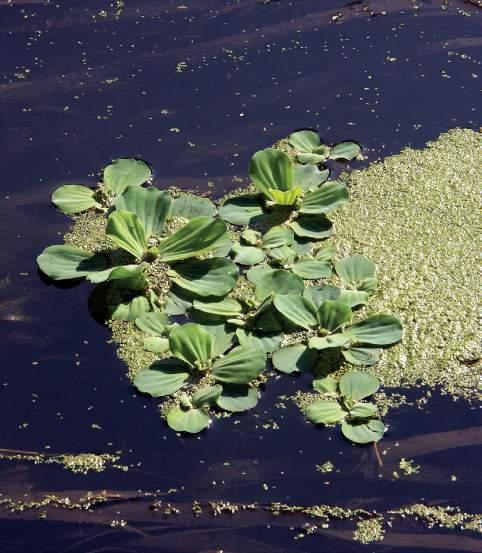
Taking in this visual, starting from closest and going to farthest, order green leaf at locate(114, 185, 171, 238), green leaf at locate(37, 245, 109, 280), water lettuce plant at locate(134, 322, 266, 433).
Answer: water lettuce plant at locate(134, 322, 266, 433), green leaf at locate(37, 245, 109, 280), green leaf at locate(114, 185, 171, 238)

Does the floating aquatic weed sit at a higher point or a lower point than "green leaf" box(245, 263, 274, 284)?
higher

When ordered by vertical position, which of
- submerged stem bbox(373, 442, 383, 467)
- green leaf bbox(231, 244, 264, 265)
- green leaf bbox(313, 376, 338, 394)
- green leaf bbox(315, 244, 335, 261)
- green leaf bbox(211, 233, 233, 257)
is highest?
green leaf bbox(211, 233, 233, 257)

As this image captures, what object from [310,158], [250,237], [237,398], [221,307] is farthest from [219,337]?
[310,158]

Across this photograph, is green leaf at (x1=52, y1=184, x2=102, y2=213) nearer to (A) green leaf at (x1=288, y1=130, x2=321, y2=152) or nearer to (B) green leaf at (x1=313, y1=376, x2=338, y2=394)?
(A) green leaf at (x1=288, y1=130, x2=321, y2=152)

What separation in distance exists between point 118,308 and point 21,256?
417 mm

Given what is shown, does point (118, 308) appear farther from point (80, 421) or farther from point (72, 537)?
point (72, 537)

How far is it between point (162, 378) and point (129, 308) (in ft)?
0.97

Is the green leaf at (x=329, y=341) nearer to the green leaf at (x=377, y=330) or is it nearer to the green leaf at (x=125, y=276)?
the green leaf at (x=377, y=330)

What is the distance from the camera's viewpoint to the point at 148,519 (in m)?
2.33

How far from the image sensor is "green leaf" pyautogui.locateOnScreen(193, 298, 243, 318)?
9.02 feet

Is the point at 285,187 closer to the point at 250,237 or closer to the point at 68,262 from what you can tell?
the point at 250,237

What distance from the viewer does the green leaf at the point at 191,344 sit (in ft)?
8.51

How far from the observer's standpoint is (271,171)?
3.10 meters

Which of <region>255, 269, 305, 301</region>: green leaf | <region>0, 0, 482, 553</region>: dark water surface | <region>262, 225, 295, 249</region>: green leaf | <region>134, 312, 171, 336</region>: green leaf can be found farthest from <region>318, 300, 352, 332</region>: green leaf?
<region>134, 312, 171, 336</region>: green leaf
